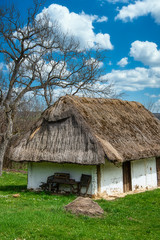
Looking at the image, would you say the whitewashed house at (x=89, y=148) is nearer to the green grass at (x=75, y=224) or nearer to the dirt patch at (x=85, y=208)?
the green grass at (x=75, y=224)

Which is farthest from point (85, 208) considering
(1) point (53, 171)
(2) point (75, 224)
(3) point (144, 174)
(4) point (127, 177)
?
(3) point (144, 174)

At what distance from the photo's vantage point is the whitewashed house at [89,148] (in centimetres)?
1251

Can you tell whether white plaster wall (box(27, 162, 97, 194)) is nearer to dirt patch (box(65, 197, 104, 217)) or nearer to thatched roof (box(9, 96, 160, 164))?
thatched roof (box(9, 96, 160, 164))

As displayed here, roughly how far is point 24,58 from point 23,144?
852cm

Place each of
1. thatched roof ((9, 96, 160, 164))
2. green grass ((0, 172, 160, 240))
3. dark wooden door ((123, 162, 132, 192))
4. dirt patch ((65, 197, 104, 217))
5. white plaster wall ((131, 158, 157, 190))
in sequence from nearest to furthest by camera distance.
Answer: green grass ((0, 172, 160, 240))
dirt patch ((65, 197, 104, 217))
thatched roof ((9, 96, 160, 164))
dark wooden door ((123, 162, 132, 192))
white plaster wall ((131, 158, 157, 190))

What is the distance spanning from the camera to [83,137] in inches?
507

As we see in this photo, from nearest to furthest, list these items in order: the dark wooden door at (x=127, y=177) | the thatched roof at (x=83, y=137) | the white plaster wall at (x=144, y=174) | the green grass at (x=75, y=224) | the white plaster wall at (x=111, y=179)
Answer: the green grass at (x=75, y=224) < the thatched roof at (x=83, y=137) < the white plaster wall at (x=111, y=179) < the dark wooden door at (x=127, y=177) < the white plaster wall at (x=144, y=174)

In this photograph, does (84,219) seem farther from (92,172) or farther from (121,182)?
(121,182)

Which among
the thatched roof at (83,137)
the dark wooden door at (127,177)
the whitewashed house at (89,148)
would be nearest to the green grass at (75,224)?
the whitewashed house at (89,148)

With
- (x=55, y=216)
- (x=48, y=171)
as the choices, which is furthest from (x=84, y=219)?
(x=48, y=171)

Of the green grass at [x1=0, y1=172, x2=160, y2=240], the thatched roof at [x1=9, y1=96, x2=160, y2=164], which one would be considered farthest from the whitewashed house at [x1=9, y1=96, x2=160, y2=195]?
the green grass at [x1=0, y1=172, x2=160, y2=240]

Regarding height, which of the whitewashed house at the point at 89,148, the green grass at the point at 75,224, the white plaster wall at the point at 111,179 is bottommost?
the green grass at the point at 75,224

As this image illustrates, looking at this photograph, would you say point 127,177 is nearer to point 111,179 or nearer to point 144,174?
point 111,179

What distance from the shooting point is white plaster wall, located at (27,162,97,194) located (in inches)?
492
